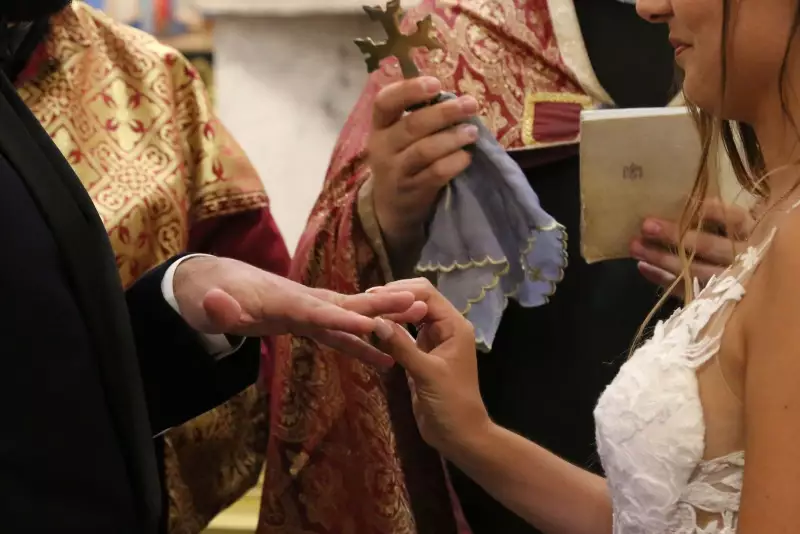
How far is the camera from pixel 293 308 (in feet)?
2.79

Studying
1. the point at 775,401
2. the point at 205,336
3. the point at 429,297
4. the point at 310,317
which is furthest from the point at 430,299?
the point at 775,401

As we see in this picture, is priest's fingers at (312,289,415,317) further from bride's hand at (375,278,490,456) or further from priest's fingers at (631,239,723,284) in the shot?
priest's fingers at (631,239,723,284)

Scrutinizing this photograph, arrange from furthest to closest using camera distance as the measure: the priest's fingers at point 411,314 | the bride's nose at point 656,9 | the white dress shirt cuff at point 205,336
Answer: the white dress shirt cuff at point 205,336 → the priest's fingers at point 411,314 → the bride's nose at point 656,9

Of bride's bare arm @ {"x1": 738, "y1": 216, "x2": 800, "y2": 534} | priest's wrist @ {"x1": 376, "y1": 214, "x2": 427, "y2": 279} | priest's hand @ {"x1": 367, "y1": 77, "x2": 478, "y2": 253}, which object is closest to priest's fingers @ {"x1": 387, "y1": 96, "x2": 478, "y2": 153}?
priest's hand @ {"x1": 367, "y1": 77, "x2": 478, "y2": 253}

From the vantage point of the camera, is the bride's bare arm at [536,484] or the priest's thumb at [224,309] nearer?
the priest's thumb at [224,309]

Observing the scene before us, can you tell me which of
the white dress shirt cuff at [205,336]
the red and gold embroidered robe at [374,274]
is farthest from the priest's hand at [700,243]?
the white dress shirt cuff at [205,336]

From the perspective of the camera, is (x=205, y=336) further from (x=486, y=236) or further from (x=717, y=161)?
(x=717, y=161)

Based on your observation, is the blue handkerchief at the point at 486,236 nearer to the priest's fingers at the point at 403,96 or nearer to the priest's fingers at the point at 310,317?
the priest's fingers at the point at 403,96

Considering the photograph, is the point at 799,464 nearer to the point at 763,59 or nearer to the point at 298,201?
the point at 763,59

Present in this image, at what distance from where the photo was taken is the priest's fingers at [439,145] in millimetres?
1071

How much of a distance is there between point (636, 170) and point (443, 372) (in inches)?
12.0

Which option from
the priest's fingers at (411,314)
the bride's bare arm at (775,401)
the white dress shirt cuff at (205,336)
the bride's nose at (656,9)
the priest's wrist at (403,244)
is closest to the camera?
the bride's bare arm at (775,401)

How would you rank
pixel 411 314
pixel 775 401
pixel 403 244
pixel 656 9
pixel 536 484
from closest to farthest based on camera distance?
pixel 775 401, pixel 656 9, pixel 411 314, pixel 536 484, pixel 403 244

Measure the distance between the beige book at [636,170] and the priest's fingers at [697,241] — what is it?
14mm
